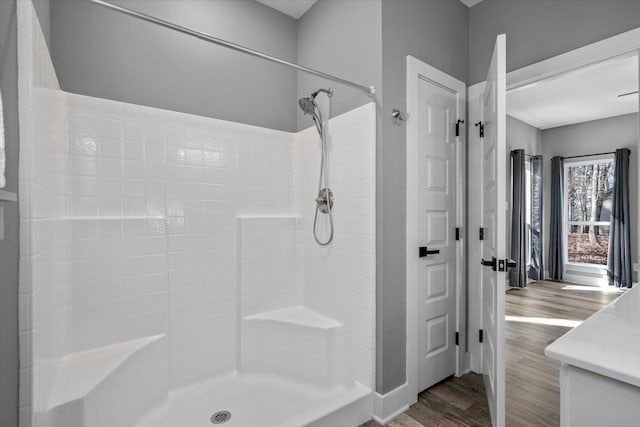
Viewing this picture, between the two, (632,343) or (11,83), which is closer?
(632,343)

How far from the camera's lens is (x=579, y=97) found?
14.3 feet

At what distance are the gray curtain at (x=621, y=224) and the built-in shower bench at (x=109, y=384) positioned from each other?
636 cm

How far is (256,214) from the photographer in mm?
2293

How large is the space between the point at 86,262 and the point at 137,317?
0.40 meters

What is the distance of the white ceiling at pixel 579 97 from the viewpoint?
3.60m

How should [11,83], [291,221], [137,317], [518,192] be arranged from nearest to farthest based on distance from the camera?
[11,83] < [137,317] < [291,221] < [518,192]

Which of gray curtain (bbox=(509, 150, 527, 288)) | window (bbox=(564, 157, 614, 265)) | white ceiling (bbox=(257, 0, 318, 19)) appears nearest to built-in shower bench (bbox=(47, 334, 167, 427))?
white ceiling (bbox=(257, 0, 318, 19))

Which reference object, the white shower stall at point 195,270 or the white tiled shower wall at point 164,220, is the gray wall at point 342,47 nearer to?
the white shower stall at point 195,270

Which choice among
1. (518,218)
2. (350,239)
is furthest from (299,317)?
(518,218)

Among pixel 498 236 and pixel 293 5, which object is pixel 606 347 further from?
pixel 293 5

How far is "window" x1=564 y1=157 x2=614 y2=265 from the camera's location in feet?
17.6

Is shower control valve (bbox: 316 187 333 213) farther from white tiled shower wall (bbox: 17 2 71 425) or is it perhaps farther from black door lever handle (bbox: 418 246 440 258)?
white tiled shower wall (bbox: 17 2 71 425)

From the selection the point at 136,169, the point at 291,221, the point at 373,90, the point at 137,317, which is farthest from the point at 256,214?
the point at 373,90

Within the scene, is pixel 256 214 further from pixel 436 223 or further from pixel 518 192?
pixel 518 192
